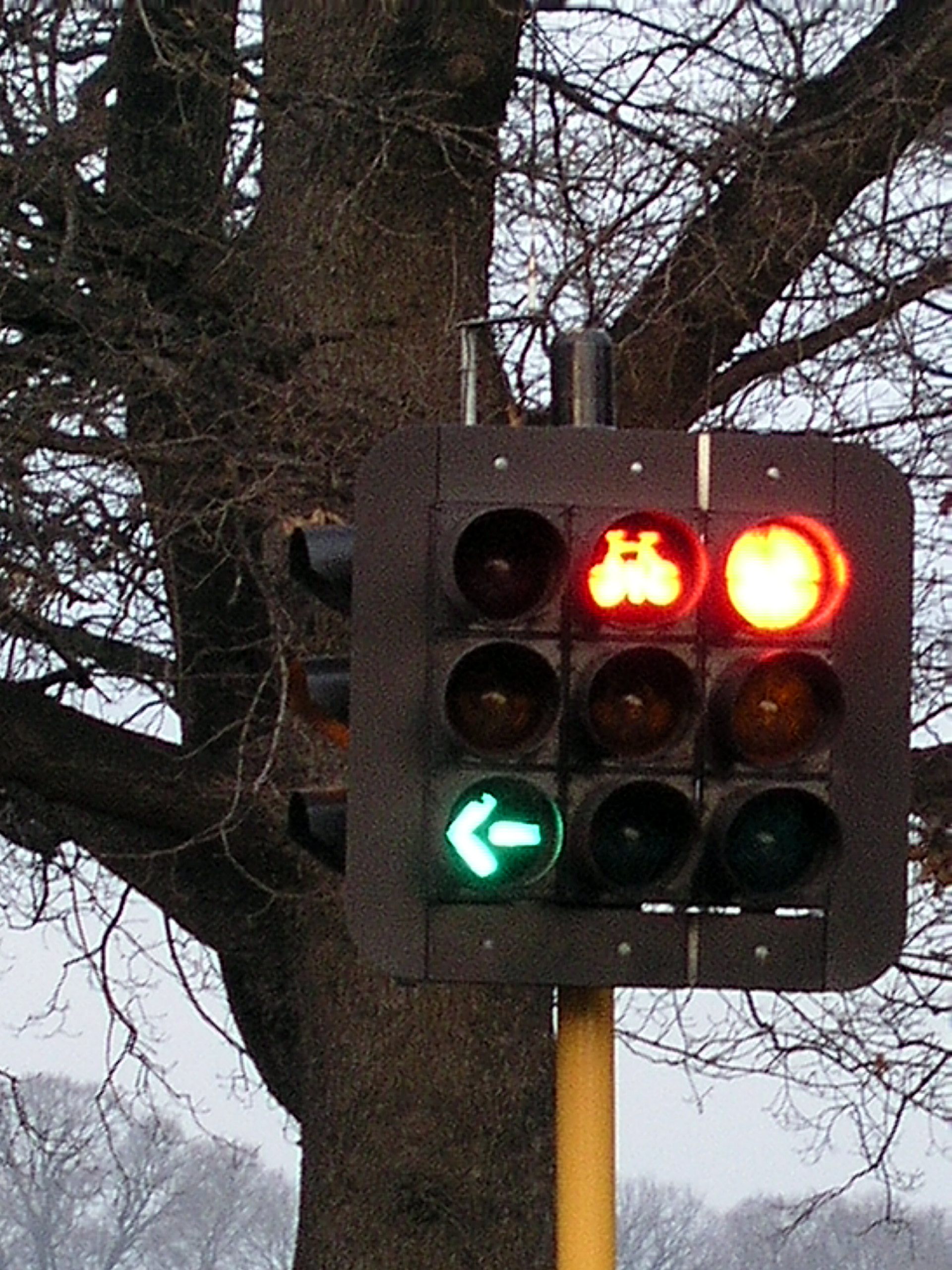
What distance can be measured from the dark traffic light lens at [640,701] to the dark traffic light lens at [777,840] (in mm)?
187

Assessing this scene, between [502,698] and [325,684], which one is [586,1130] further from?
[325,684]

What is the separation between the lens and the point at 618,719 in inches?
163

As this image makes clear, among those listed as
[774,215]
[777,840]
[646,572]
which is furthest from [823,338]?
[777,840]

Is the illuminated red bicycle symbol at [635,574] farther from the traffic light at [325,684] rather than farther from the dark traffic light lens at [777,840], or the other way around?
the traffic light at [325,684]

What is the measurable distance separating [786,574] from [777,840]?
47 cm

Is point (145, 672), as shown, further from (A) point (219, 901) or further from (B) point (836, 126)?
(B) point (836, 126)

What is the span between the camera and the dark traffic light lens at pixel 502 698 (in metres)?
4.12

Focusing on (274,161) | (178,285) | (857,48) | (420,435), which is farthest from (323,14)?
(420,435)

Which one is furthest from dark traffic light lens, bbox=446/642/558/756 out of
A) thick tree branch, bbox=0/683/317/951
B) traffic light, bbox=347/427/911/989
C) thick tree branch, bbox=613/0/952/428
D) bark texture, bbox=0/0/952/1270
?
thick tree branch, bbox=613/0/952/428

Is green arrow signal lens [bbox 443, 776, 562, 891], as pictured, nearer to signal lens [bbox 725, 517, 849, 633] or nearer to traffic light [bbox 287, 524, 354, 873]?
traffic light [bbox 287, 524, 354, 873]

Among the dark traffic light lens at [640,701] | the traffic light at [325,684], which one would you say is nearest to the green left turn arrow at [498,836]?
the dark traffic light lens at [640,701]

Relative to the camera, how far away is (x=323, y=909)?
8.71m

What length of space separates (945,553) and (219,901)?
3090mm

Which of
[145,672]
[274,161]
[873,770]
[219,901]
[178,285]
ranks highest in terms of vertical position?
[274,161]
